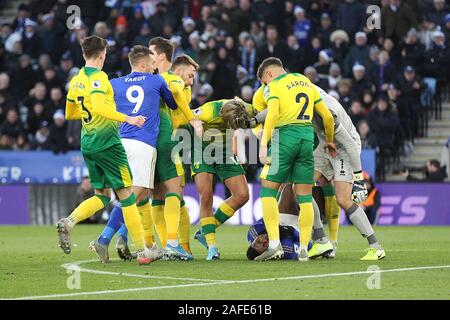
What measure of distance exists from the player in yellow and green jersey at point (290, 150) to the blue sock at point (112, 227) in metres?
1.66

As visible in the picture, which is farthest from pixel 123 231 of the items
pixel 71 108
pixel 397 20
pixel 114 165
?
pixel 397 20

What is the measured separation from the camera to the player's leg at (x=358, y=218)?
13.0 metres

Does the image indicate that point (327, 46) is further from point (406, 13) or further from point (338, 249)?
point (338, 249)

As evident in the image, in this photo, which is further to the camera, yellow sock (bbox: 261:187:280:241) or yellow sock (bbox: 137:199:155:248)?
yellow sock (bbox: 137:199:155:248)

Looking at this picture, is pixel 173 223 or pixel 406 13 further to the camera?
pixel 406 13

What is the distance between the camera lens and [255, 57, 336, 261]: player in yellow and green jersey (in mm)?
12719

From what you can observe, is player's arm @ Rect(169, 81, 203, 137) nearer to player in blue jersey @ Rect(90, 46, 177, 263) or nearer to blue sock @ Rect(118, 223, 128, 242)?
player in blue jersey @ Rect(90, 46, 177, 263)

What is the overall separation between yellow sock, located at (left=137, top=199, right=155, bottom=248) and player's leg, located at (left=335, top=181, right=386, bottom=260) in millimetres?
2234

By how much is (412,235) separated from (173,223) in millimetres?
7111

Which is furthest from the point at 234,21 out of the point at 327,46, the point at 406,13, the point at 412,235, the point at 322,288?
the point at 322,288

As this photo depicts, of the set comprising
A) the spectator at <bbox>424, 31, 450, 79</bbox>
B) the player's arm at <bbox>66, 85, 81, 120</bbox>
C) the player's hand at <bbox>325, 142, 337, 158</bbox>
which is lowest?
the player's hand at <bbox>325, 142, 337, 158</bbox>

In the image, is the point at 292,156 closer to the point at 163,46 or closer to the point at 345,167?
the point at 345,167

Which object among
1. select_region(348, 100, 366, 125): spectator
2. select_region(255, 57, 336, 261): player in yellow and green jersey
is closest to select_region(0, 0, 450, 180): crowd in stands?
select_region(348, 100, 366, 125): spectator

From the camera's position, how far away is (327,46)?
25.9m
